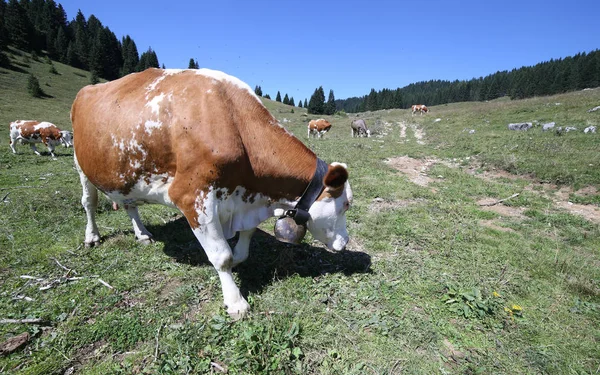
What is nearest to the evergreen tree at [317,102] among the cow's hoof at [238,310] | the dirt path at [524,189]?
the dirt path at [524,189]

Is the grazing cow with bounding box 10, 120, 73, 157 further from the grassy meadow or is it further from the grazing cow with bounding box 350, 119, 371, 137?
the grazing cow with bounding box 350, 119, 371, 137

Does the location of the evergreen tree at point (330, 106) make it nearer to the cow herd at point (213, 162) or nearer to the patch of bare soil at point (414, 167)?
the patch of bare soil at point (414, 167)

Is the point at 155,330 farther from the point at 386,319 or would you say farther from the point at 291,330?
the point at 386,319

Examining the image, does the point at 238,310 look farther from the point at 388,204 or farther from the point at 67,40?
the point at 67,40

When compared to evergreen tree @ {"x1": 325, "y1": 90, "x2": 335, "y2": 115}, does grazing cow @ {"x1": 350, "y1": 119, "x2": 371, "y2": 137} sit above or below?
below

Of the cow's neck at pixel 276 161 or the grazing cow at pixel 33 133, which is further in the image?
the grazing cow at pixel 33 133

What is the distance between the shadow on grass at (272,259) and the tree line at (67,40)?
61.1m

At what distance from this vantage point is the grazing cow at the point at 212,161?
289 cm

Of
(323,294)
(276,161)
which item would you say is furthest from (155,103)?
(323,294)

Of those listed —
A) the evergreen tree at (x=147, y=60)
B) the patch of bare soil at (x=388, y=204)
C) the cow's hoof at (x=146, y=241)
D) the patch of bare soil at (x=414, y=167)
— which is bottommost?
the patch of bare soil at (x=414, y=167)

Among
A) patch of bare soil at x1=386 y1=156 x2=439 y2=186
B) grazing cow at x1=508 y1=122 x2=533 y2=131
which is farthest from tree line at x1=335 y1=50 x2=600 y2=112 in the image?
patch of bare soil at x1=386 y1=156 x2=439 y2=186

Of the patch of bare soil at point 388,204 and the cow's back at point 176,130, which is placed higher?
the cow's back at point 176,130

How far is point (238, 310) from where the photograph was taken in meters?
3.14

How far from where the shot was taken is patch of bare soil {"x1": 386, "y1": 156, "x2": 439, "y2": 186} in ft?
31.3
